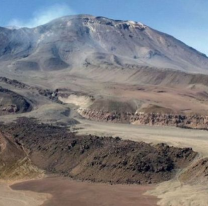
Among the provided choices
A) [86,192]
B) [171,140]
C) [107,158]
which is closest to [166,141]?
[171,140]

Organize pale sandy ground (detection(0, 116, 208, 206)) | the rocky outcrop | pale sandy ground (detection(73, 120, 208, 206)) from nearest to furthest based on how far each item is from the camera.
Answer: pale sandy ground (detection(73, 120, 208, 206)) → pale sandy ground (detection(0, 116, 208, 206)) → the rocky outcrop

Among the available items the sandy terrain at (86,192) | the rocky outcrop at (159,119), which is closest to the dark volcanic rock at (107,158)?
the sandy terrain at (86,192)

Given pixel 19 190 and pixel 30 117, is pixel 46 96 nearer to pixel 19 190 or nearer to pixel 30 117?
pixel 30 117

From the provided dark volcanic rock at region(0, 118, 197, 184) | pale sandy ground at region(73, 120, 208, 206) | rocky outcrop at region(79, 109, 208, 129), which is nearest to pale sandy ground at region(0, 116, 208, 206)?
pale sandy ground at region(73, 120, 208, 206)

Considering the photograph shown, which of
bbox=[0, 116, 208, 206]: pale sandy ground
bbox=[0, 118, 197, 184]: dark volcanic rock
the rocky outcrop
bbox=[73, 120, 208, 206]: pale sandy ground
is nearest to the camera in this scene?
bbox=[73, 120, 208, 206]: pale sandy ground

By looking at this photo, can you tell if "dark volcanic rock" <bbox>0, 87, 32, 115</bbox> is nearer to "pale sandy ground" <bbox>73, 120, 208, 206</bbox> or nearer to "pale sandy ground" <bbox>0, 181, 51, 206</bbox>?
"pale sandy ground" <bbox>73, 120, 208, 206</bbox>

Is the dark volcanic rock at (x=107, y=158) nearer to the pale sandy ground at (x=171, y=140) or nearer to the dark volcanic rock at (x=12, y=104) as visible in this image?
the pale sandy ground at (x=171, y=140)
